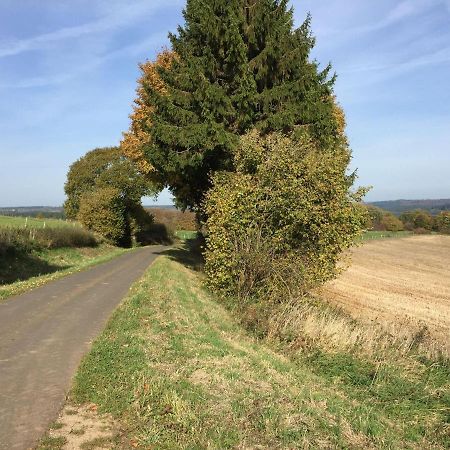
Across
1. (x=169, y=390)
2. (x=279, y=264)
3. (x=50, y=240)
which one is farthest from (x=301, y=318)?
(x=50, y=240)

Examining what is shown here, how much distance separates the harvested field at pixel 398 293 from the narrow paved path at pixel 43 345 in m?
9.36

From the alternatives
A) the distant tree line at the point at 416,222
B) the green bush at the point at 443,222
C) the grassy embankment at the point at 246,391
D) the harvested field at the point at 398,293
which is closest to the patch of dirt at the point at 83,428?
the grassy embankment at the point at 246,391

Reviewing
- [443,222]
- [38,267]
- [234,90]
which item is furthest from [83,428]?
[443,222]

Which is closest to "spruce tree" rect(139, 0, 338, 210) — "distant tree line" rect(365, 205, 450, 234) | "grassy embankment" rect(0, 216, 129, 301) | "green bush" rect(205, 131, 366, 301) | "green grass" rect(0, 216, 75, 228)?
"green bush" rect(205, 131, 366, 301)

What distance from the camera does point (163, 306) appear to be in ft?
40.7

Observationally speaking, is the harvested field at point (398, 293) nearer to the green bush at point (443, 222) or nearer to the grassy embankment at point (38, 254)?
the grassy embankment at point (38, 254)

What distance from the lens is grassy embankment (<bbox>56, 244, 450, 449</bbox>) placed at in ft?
18.8

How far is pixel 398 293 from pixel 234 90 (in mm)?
14165

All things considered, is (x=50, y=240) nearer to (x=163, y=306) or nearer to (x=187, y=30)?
(x=187, y=30)

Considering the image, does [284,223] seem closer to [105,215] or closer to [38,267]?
[38,267]

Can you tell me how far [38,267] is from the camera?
23078 mm

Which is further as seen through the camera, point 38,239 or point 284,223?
point 38,239

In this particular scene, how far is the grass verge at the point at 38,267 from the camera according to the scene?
15.7 meters

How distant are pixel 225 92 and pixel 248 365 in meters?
14.0
